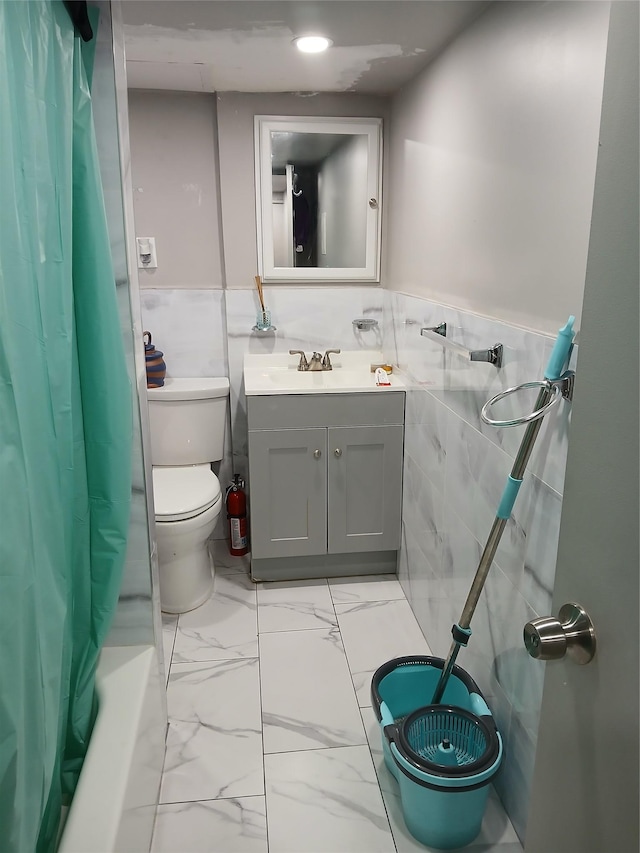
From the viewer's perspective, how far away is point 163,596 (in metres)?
2.34

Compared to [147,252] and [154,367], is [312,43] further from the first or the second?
[154,367]

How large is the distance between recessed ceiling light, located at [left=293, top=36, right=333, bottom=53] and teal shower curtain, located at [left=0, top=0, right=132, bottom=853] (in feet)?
3.25

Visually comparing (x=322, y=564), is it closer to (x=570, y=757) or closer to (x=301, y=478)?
(x=301, y=478)

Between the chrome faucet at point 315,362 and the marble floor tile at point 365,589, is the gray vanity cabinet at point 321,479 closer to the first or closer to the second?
the marble floor tile at point 365,589

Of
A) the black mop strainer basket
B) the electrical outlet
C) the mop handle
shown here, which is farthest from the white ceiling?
the black mop strainer basket

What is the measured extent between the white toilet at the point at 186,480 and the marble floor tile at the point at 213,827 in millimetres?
892

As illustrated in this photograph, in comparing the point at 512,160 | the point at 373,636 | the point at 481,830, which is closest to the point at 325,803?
the point at 481,830

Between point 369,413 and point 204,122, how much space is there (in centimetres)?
143

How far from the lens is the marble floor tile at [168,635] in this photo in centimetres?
208

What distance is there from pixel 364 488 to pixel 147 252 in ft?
4.58

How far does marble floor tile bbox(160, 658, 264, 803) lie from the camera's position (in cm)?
160

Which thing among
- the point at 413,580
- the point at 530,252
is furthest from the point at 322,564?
the point at 530,252

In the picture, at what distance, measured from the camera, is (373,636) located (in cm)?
222

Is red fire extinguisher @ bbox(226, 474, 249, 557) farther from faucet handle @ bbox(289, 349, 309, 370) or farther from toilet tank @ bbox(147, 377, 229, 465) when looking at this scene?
faucet handle @ bbox(289, 349, 309, 370)
